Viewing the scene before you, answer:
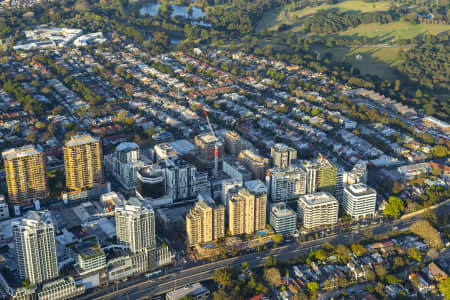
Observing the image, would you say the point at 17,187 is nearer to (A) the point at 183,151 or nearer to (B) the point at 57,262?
(B) the point at 57,262

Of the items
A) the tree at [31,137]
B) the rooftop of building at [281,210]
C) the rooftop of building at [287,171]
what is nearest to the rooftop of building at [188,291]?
the rooftop of building at [281,210]

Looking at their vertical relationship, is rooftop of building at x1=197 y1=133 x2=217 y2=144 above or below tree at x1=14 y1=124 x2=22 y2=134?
above

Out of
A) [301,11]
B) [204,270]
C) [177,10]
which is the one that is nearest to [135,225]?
[204,270]

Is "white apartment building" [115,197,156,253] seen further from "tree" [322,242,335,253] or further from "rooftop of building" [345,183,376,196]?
"rooftop of building" [345,183,376,196]

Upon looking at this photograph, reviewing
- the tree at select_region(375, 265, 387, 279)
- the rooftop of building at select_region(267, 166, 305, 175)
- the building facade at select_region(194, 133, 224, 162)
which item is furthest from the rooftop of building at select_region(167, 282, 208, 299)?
the building facade at select_region(194, 133, 224, 162)

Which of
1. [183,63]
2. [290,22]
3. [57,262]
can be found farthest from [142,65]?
[57,262]

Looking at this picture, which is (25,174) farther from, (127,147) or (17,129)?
(17,129)
